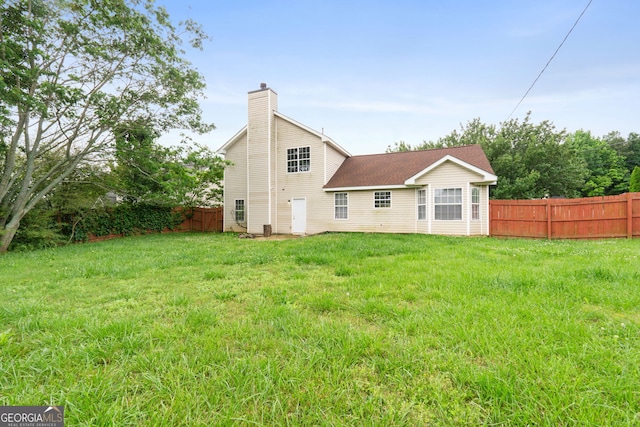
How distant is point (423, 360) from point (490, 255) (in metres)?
5.28

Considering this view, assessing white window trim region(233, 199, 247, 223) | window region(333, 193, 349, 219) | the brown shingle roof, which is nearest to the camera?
the brown shingle roof

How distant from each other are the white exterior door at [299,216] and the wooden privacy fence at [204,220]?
223 inches

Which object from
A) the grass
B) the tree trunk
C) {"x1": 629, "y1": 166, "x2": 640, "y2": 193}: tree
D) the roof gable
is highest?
the roof gable

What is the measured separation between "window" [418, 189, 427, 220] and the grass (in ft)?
28.9

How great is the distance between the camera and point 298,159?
49.9ft

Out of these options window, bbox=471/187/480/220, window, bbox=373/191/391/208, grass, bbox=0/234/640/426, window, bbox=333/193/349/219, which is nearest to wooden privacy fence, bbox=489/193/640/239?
window, bbox=471/187/480/220

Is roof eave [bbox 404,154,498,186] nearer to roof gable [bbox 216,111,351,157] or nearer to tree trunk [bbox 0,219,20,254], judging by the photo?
roof gable [bbox 216,111,351,157]

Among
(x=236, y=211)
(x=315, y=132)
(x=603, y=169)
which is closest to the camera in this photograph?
(x=315, y=132)

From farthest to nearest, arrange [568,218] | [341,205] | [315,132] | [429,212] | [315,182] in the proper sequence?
[315,182], [341,205], [315,132], [429,212], [568,218]

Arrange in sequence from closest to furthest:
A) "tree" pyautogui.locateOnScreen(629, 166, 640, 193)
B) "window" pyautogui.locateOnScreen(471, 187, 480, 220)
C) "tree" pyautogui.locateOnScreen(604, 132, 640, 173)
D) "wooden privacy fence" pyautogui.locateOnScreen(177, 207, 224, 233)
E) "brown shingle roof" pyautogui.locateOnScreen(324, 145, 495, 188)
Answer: "window" pyautogui.locateOnScreen(471, 187, 480, 220)
"brown shingle roof" pyautogui.locateOnScreen(324, 145, 495, 188)
"wooden privacy fence" pyautogui.locateOnScreen(177, 207, 224, 233)
"tree" pyautogui.locateOnScreen(629, 166, 640, 193)
"tree" pyautogui.locateOnScreen(604, 132, 640, 173)

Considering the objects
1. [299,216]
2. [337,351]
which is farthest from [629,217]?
[299,216]

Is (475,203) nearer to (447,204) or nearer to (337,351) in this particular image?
(447,204)

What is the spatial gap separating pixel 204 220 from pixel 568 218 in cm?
1956

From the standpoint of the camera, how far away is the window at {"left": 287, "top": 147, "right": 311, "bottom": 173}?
49.1ft
